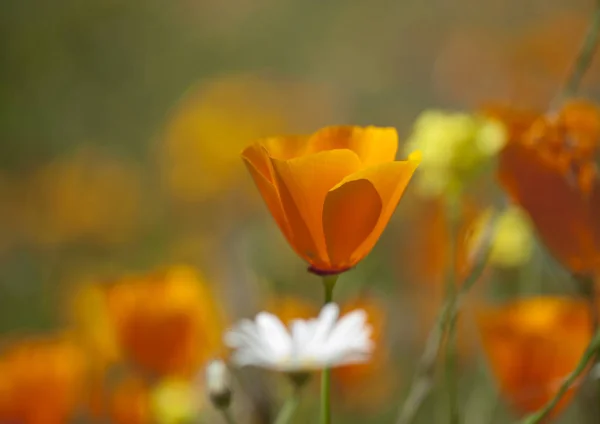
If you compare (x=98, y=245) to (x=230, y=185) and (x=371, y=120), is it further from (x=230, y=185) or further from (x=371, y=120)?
(x=371, y=120)

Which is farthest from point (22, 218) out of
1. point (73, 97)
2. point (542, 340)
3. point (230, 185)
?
point (542, 340)

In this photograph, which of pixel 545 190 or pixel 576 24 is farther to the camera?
pixel 576 24

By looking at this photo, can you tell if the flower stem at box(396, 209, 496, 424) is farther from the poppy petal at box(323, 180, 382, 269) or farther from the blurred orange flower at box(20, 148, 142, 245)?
the blurred orange flower at box(20, 148, 142, 245)

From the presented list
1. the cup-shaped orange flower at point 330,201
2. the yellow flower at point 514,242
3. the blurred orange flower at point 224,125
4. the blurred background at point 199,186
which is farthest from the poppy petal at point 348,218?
the blurred orange flower at point 224,125

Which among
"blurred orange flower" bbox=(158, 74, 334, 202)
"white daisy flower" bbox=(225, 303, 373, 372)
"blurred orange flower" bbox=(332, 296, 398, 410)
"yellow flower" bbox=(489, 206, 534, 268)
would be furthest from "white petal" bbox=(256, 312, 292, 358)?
"blurred orange flower" bbox=(158, 74, 334, 202)

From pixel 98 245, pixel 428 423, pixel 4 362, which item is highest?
pixel 4 362

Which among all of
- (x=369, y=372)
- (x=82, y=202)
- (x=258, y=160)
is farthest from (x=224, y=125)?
(x=258, y=160)
